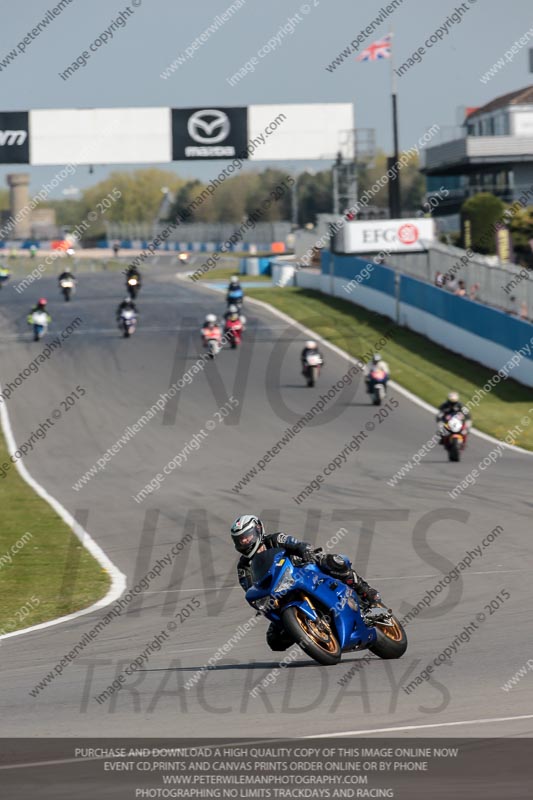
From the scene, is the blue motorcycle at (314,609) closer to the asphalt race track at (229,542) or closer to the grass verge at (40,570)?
the asphalt race track at (229,542)

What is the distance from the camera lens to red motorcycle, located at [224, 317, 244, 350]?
40.2 metres

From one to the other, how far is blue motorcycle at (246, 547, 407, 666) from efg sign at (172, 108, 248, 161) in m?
46.3

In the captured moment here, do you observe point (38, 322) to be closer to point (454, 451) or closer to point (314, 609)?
point (454, 451)

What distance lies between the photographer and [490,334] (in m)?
36.0

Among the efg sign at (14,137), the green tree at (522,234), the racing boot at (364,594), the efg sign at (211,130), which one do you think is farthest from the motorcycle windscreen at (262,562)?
the efg sign at (14,137)

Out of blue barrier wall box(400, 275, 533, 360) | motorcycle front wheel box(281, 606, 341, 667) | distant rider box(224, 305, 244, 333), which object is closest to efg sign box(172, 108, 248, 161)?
blue barrier wall box(400, 275, 533, 360)

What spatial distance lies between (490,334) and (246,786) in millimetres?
30733

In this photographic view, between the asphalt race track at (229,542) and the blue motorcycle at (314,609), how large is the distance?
170 millimetres

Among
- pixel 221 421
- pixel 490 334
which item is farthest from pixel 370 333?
pixel 221 421

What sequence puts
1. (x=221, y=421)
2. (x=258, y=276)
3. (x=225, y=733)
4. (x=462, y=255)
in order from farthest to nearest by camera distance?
(x=258, y=276) < (x=462, y=255) < (x=221, y=421) < (x=225, y=733)

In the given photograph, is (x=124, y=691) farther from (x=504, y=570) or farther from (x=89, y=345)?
(x=89, y=345)

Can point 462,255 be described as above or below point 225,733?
above

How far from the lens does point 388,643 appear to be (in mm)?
9477

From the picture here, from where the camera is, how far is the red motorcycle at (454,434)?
969 inches
